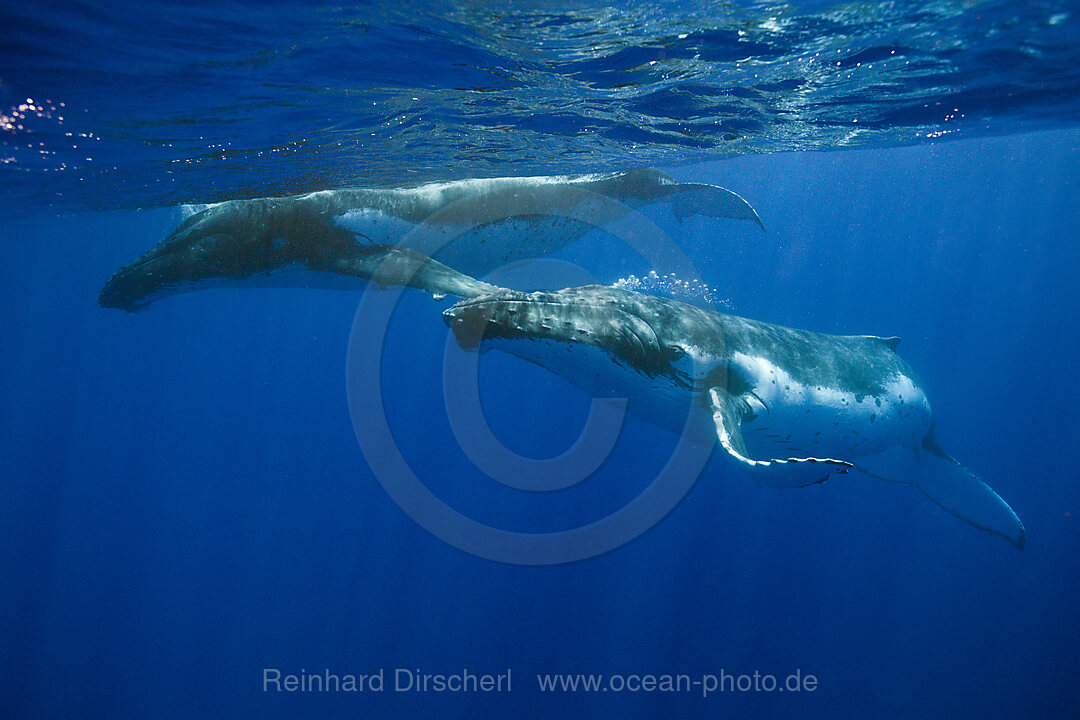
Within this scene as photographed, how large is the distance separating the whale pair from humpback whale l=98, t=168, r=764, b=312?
0.09 ft

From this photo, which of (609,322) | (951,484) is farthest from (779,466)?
(951,484)

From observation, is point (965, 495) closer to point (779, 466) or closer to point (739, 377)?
point (739, 377)

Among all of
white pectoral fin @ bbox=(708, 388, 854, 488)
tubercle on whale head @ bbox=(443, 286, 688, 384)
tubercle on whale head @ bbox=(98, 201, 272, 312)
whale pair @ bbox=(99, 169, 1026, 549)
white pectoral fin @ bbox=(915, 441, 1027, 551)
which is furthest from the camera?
white pectoral fin @ bbox=(915, 441, 1027, 551)

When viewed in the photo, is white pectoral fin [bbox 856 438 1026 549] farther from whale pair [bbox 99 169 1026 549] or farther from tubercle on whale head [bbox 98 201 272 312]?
tubercle on whale head [bbox 98 201 272 312]

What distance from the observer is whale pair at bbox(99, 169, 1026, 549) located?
17.3 ft

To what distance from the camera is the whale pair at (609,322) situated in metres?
5.26

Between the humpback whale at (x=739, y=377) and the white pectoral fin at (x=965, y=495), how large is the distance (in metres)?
0.02

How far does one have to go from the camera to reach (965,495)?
8766 millimetres

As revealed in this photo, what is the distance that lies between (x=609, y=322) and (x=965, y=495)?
7.36 meters
